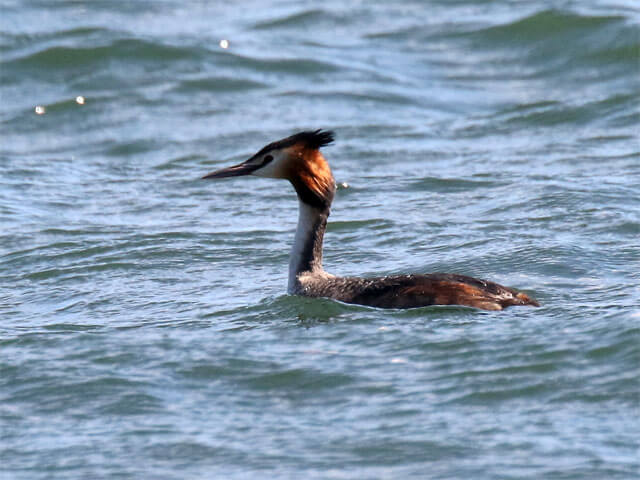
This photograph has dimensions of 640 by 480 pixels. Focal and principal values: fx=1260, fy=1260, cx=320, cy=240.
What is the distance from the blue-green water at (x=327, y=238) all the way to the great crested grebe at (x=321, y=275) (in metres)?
0.11

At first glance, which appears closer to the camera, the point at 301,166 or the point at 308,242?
the point at 301,166

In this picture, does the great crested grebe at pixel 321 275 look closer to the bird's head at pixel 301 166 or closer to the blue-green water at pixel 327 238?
the bird's head at pixel 301 166

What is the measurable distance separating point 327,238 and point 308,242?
229 centimetres

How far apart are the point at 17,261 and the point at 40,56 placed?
8523 millimetres

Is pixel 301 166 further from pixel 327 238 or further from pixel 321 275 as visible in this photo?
pixel 327 238

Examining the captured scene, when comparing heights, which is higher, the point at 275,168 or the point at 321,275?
the point at 275,168

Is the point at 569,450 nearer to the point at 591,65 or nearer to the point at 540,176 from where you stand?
the point at 540,176

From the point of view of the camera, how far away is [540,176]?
1269cm

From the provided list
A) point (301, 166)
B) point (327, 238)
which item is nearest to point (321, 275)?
point (301, 166)

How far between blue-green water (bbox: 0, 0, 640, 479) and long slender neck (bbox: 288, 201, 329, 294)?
0.26 meters

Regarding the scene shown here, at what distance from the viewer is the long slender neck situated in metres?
8.70

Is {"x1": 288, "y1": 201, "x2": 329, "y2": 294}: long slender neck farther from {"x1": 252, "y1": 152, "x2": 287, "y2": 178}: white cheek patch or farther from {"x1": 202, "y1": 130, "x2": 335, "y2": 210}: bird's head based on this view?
{"x1": 252, "y1": 152, "x2": 287, "y2": 178}: white cheek patch

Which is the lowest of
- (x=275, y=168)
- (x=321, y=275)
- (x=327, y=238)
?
(x=327, y=238)

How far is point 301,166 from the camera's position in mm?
8531
